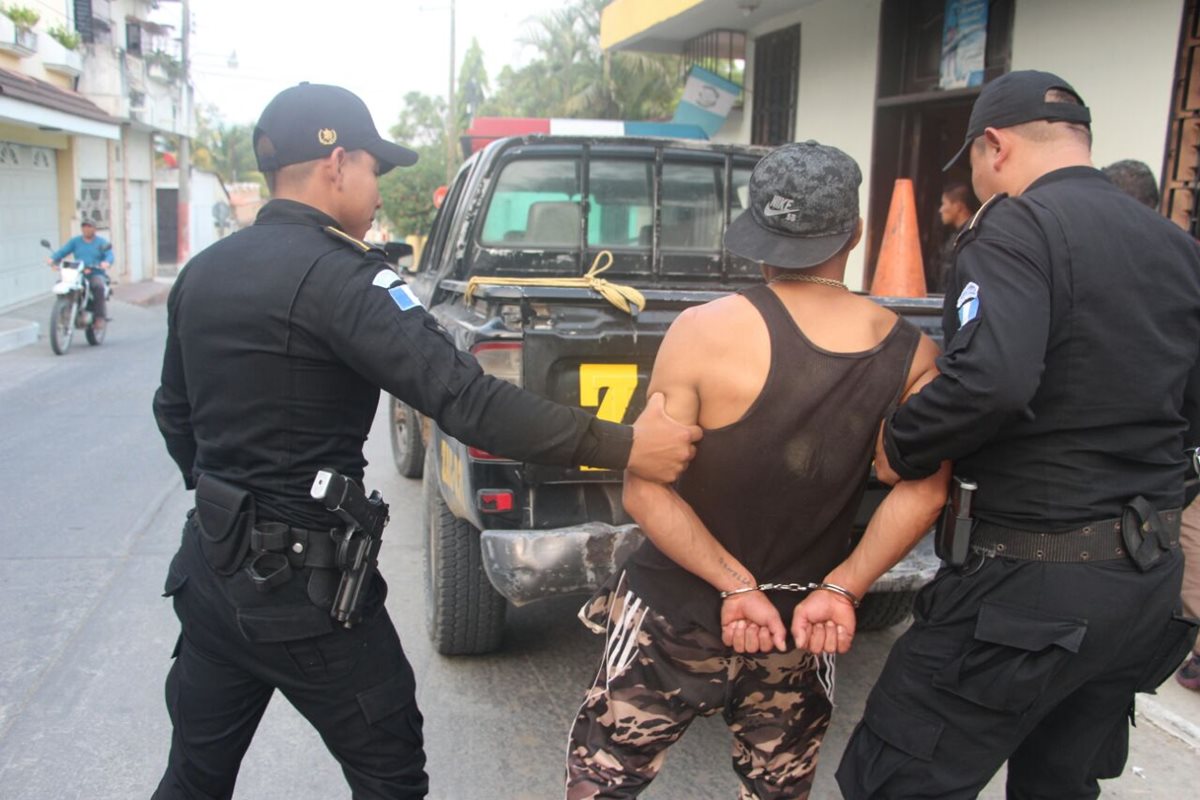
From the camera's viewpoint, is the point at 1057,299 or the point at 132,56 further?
the point at 132,56

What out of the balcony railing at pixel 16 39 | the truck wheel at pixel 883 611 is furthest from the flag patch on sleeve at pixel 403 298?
the balcony railing at pixel 16 39

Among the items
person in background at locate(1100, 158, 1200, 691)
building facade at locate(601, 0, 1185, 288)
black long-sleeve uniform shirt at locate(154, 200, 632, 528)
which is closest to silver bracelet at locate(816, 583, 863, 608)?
black long-sleeve uniform shirt at locate(154, 200, 632, 528)

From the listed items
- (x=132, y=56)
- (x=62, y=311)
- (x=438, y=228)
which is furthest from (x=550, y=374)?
(x=132, y=56)

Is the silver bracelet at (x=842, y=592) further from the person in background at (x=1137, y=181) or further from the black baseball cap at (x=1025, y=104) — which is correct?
the person in background at (x=1137, y=181)

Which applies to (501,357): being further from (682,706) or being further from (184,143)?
(184,143)

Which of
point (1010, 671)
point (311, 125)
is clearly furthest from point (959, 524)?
point (311, 125)

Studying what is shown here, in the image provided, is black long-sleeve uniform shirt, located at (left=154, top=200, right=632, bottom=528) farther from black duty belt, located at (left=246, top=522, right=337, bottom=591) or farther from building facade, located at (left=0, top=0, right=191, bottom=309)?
building facade, located at (left=0, top=0, right=191, bottom=309)

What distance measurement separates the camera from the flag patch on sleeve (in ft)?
6.73

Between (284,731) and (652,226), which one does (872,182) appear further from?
(284,731)

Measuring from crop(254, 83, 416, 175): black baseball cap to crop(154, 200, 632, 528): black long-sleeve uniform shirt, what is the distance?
0.11m

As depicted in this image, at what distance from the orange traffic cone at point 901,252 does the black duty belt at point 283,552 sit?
4633 mm

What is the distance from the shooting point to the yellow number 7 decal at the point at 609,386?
3.14m

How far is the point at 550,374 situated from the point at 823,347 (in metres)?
1.25

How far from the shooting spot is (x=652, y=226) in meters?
5.21
